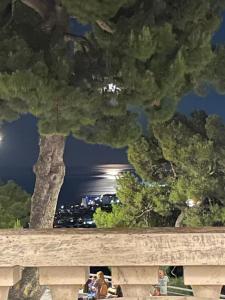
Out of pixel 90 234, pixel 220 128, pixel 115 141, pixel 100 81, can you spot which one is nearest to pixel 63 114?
pixel 100 81

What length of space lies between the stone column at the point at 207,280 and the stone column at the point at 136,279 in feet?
0.30

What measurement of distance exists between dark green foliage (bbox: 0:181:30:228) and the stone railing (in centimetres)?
268

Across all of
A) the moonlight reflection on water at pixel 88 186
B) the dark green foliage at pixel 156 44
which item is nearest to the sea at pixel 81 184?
the moonlight reflection on water at pixel 88 186

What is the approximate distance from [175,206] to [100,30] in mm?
4958

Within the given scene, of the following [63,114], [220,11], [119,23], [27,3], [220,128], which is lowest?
[63,114]

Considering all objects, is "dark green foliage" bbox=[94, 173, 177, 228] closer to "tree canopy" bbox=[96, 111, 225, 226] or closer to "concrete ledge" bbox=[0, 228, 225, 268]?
"tree canopy" bbox=[96, 111, 225, 226]

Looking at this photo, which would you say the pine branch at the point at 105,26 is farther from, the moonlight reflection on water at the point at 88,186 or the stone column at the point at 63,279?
the moonlight reflection on water at the point at 88,186

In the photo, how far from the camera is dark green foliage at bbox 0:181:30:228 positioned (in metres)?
3.81

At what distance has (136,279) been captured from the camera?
1.15 meters

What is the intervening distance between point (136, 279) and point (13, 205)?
305cm

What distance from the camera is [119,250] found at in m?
1.14

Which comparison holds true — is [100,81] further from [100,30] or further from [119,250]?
[119,250]

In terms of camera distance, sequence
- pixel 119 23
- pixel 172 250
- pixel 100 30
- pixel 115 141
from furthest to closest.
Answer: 1. pixel 115 141
2. pixel 100 30
3. pixel 119 23
4. pixel 172 250

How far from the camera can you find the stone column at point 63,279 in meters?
1.16
